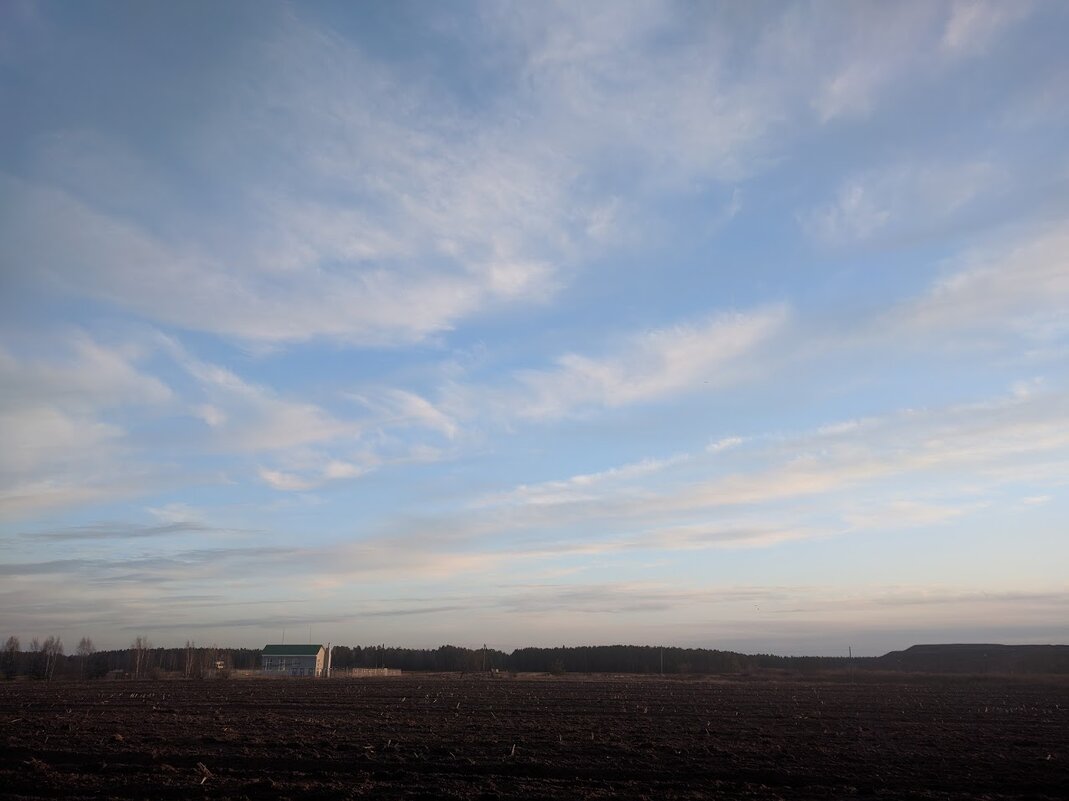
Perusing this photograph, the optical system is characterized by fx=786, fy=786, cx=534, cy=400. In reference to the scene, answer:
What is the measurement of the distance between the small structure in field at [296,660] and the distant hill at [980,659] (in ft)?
335

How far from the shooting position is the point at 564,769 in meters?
18.1

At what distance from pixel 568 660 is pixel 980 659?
8770 centimetres

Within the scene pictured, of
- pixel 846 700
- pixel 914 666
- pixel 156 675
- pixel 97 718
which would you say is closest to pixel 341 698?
pixel 97 718

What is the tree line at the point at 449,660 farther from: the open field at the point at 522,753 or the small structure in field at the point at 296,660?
the open field at the point at 522,753

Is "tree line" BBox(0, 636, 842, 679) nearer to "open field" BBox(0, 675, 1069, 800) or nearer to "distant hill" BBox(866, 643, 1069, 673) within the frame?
"distant hill" BBox(866, 643, 1069, 673)

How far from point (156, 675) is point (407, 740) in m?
86.6

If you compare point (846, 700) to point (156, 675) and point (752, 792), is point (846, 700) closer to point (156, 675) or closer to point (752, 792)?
point (752, 792)

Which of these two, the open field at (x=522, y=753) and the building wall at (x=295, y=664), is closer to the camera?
the open field at (x=522, y=753)

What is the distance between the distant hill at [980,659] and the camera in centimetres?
13425

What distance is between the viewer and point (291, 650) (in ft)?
368

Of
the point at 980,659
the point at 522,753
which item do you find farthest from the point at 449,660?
the point at 522,753

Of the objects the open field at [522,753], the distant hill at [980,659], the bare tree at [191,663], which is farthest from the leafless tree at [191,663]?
the distant hill at [980,659]

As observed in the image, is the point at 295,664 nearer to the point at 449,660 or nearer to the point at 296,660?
the point at 296,660

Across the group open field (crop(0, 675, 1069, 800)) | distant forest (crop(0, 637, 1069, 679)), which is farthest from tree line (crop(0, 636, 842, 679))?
open field (crop(0, 675, 1069, 800))
